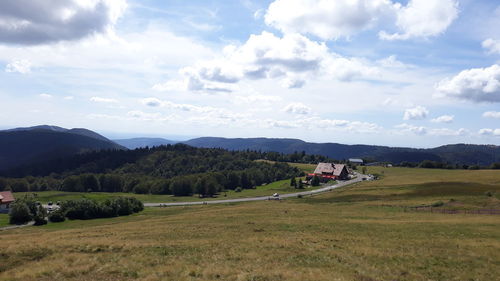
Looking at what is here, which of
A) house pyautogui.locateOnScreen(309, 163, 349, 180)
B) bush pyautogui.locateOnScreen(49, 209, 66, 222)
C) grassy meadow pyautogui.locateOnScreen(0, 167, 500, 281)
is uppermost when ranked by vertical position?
grassy meadow pyautogui.locateOnScreen(0, 167, 500, 281)

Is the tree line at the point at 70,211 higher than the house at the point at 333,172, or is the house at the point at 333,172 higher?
the house at the point at 333,172

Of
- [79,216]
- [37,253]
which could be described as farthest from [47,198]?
[37,253]

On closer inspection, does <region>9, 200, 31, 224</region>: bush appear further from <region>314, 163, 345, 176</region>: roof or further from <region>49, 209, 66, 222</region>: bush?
<region>314, 163, 345, 176</region>: roof

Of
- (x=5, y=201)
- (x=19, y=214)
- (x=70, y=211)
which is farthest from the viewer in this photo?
(x=5, y=201)

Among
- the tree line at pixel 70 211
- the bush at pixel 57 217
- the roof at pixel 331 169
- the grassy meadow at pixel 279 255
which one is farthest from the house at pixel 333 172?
the grassy meadow at pixel 279 255

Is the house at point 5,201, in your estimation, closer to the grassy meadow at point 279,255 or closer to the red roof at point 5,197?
the red roof at point 5,197

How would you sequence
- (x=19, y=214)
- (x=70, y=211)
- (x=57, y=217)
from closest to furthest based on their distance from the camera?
(x=19, y=214), (x=57, y=217), (x=70, y=211)

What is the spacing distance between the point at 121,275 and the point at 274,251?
36.0ft

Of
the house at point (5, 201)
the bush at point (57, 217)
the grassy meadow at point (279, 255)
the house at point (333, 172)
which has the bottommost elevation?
the house at point (5, 201)

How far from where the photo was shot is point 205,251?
82.2 feet

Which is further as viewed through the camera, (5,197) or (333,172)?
(333,172)

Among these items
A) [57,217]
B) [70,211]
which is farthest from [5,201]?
[57,217]

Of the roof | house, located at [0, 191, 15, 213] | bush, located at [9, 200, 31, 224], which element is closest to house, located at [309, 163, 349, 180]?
the roof

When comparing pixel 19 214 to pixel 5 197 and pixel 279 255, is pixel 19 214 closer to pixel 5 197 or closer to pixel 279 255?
pixel 5 197
